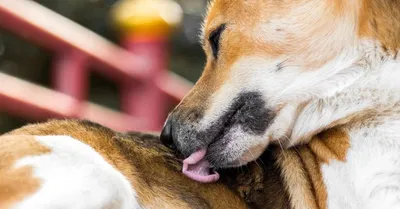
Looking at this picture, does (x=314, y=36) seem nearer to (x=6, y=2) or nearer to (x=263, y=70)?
(x=263, y=70)

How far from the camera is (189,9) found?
12.1m

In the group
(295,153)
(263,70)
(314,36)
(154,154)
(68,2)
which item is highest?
(314,36)

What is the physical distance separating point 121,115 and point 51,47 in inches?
37.9

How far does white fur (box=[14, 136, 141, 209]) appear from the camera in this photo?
107 inches

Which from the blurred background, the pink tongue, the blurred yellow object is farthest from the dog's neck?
the blurred background

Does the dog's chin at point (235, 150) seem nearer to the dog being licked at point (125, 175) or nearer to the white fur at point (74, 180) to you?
the dog being licked at point (125, 175)

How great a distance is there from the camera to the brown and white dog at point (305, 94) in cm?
300

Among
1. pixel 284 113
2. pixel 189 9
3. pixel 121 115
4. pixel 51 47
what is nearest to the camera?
pixel 284 113

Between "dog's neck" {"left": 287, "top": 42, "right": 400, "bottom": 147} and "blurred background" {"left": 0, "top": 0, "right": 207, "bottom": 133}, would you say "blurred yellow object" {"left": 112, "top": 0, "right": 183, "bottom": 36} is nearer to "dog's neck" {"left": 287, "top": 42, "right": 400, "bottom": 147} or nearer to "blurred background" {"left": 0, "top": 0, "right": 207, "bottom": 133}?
"dog's neck" {"left": 287, "top": 42, "right": 400, "bottom": 147}

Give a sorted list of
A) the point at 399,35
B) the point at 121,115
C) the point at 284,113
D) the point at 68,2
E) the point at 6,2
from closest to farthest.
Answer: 1. the point at 399,35
2. the point at 284,113
3. the point at 6,2
4. the point at 121,115
5. the point at 68,2

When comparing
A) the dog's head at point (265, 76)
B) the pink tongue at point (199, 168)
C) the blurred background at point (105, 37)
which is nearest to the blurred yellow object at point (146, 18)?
the dog's head at point (265, 76)

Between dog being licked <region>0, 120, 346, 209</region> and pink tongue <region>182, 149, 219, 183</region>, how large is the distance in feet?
0.07

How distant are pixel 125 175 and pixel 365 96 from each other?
91cm

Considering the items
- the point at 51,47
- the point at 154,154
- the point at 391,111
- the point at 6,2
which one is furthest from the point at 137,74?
the point at 391,111
